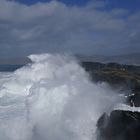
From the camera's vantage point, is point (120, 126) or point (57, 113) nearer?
point (120, 126)

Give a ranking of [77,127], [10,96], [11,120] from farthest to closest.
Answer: [10,96] → [11,120] → [77,127]

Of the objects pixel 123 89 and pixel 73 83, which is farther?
pixel 123 89

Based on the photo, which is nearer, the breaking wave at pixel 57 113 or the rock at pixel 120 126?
the rock at pixel 120 126

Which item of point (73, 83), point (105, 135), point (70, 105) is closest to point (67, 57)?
point (73, 83)

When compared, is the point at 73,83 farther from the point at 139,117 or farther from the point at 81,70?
the point at 81,70

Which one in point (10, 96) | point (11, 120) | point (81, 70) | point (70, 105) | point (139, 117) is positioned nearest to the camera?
point (139, 117)

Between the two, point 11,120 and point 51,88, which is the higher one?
point 51,88

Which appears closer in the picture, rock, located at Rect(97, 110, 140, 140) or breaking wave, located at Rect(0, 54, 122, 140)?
rock, located at Rect(97, 110, 140, 140)
